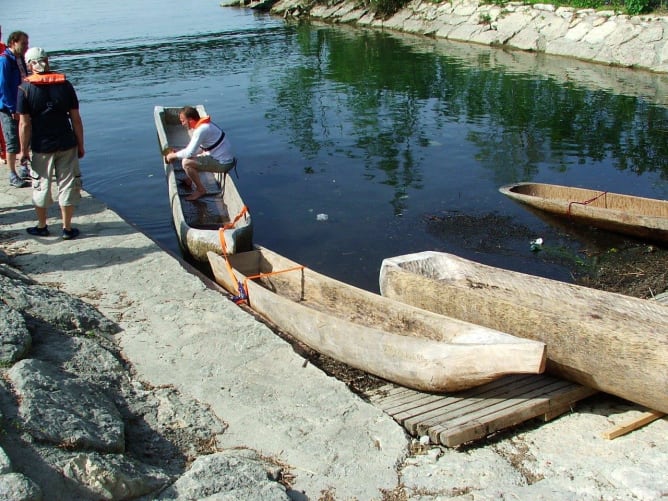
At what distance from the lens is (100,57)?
28.4 meters

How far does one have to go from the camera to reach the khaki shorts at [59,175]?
7.54 metres

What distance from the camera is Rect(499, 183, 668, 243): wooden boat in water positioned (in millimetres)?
9000

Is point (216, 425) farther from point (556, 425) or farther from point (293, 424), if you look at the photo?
point (556, 425)

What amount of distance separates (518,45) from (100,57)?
1717cm

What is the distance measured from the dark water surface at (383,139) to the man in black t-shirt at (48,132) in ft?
7.99

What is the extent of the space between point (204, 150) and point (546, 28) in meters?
19.7

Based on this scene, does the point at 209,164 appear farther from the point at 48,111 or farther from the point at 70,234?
the point at 48,111

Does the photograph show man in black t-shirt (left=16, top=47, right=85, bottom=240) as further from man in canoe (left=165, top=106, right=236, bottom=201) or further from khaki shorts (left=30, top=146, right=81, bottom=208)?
man in canoe (left=165, top=106, right=236, bottom=201)

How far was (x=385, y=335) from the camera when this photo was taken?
→ 17.5ft

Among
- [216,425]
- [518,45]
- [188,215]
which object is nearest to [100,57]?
[518,45]

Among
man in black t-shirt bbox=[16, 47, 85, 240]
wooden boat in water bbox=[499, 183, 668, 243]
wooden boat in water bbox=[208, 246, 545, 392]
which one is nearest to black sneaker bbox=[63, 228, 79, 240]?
man in black t-shirt bbox=[16, 47, 85, 240]

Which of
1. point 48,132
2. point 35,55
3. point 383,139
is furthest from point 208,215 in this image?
point 383,139

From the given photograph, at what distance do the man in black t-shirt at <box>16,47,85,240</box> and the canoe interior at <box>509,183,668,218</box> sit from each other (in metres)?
6.82

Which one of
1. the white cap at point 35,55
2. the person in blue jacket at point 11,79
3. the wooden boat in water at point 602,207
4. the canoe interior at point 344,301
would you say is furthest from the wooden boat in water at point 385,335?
the wooden boat in water at point 602,207
